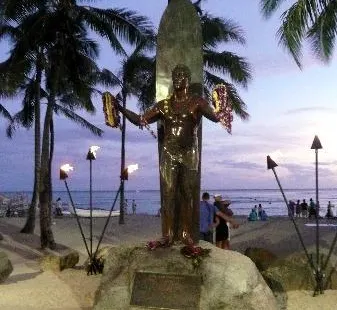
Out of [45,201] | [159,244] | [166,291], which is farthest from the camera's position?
[45,201]

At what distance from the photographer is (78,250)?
Answer: 15.3 m

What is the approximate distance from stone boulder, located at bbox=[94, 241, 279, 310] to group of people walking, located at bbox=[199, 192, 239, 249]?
463 cm

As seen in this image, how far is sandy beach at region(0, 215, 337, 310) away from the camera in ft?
26.3

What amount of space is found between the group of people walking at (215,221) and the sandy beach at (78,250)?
69.0 inches

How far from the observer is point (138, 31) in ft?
52.7

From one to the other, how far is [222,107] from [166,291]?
2283 millimetres

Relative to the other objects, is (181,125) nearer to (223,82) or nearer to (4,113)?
(223,82)

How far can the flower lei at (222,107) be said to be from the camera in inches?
253

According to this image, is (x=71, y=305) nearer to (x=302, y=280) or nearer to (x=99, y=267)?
(x=99, y=267)

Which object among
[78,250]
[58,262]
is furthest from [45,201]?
[58,262]

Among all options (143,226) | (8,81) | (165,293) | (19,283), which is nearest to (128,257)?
(165,293)

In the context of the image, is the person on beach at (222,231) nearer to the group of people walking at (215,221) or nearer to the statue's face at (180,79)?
the group of people walking at (215,221)

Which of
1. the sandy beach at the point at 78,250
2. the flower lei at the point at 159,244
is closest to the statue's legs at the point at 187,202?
the flower lei at the point at 159,244

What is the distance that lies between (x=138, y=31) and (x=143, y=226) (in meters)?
10.4
